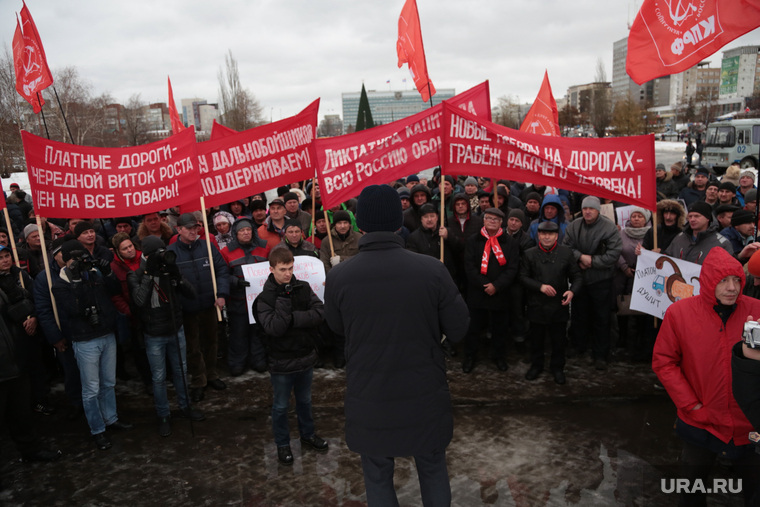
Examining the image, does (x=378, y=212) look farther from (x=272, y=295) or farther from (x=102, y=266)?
(x=102, y=266)

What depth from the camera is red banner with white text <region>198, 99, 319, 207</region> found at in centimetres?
570

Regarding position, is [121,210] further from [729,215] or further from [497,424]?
[729,215]

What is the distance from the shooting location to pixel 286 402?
4188 mm

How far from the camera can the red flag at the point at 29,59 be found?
20.7ft

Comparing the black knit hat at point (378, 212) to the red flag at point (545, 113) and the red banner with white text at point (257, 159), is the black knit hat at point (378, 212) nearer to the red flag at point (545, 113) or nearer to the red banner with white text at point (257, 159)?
the red banner with white text at point (257, 159)

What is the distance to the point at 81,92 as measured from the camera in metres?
45.2

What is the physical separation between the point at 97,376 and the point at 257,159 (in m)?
2.74

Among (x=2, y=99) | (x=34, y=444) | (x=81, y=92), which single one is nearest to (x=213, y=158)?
(x=34, y=444)

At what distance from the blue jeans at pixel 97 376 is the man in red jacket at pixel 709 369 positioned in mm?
4418

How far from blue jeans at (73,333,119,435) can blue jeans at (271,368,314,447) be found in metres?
1.67

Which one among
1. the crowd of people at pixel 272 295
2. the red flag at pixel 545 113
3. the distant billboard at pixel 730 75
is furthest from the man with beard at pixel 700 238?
the distant billboard at pixel 730 75

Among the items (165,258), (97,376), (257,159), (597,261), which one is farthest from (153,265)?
(597,261)

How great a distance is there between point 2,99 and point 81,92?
11.0 m

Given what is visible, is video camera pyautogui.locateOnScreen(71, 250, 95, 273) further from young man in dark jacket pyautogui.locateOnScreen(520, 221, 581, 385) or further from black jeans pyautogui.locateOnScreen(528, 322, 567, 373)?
black jeans pyautogui.locateOnScreen(528, 322, 567, 373)
